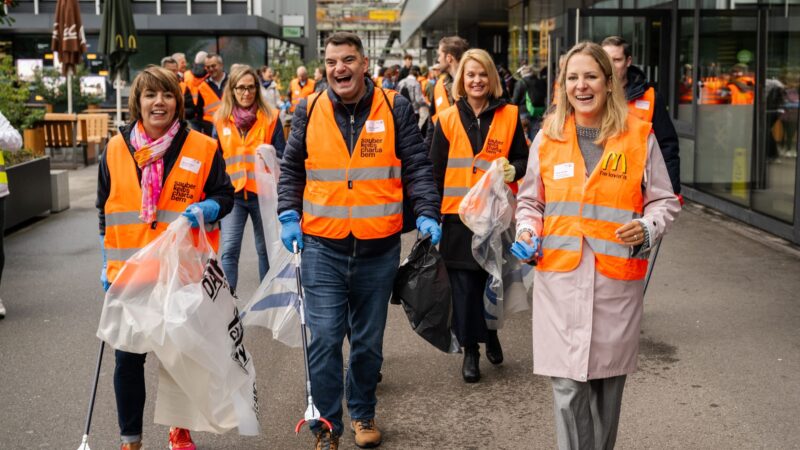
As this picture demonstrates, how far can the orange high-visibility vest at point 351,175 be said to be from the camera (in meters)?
4.66

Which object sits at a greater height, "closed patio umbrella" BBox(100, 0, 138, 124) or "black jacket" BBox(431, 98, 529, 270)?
"closed patio umbrella" BBox(100, 0, 138, 124)

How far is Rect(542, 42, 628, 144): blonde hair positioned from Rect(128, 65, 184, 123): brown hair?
166cm

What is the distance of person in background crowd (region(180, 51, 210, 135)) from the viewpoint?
11477 millimetres

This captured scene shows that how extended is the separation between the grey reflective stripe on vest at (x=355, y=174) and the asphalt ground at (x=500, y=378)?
1284 mm

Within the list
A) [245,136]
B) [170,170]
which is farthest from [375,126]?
[245,136]

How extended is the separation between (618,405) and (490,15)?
2946cm

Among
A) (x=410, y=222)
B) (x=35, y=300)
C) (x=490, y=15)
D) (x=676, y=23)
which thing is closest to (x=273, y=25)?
(x=490, y=15)

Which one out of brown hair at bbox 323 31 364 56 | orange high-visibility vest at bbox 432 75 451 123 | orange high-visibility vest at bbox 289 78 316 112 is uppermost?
orange high-visibility vest at bbox 289 78 316 112

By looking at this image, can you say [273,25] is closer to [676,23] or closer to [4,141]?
[676,23]

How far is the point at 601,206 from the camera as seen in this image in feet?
12.6

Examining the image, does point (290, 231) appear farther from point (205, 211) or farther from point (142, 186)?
→ point (142, 186)

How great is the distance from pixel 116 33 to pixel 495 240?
13.6 meters

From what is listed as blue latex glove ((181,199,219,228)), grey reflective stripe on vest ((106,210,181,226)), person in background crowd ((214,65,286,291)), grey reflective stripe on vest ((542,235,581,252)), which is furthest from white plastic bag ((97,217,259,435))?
person in background crowd ((214,65,286,291))

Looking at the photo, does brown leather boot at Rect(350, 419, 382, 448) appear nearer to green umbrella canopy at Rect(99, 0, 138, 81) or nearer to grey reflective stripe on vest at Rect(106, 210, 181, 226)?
grey reflective stripe on vest at Rect(106, 210, 181, 226)
